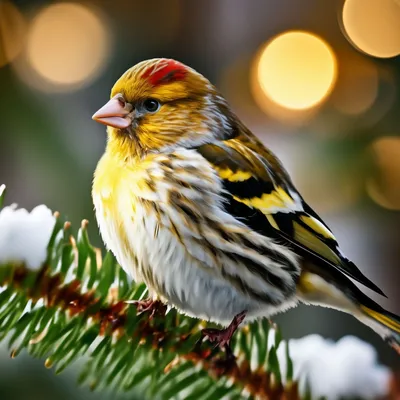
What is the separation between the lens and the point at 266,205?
53 cm

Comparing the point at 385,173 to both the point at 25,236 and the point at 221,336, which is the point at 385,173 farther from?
the point at 25,236

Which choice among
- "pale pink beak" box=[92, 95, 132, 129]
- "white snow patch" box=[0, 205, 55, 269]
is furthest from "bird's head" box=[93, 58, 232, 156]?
"white snow patch" box=[0, 205, 55, 269]

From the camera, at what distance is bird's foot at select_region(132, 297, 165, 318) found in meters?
0.46

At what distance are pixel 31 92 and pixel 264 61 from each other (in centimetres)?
26

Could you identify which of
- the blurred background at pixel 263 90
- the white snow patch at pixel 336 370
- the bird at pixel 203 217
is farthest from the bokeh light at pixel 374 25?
the white snow patch at pixel 336 370

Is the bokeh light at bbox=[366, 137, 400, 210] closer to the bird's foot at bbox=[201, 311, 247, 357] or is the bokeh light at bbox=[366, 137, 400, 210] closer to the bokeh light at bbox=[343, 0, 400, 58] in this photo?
the bokeh light at bbox=[343, 0, 400, 58]

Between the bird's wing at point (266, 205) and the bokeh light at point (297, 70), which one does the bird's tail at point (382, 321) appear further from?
the bokeh light at point (297, 70)

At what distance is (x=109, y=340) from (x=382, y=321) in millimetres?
245

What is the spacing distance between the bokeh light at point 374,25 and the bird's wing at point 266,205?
0.74ft

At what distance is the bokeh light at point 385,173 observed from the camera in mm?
679

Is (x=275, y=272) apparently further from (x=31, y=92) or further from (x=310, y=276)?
(x=31, y=92)

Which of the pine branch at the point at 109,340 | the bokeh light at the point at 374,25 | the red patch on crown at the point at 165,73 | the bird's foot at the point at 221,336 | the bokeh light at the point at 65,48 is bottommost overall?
the pine branch at the point at 109,340

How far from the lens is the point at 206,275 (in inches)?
19.8

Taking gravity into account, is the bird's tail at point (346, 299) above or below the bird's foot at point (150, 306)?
above
